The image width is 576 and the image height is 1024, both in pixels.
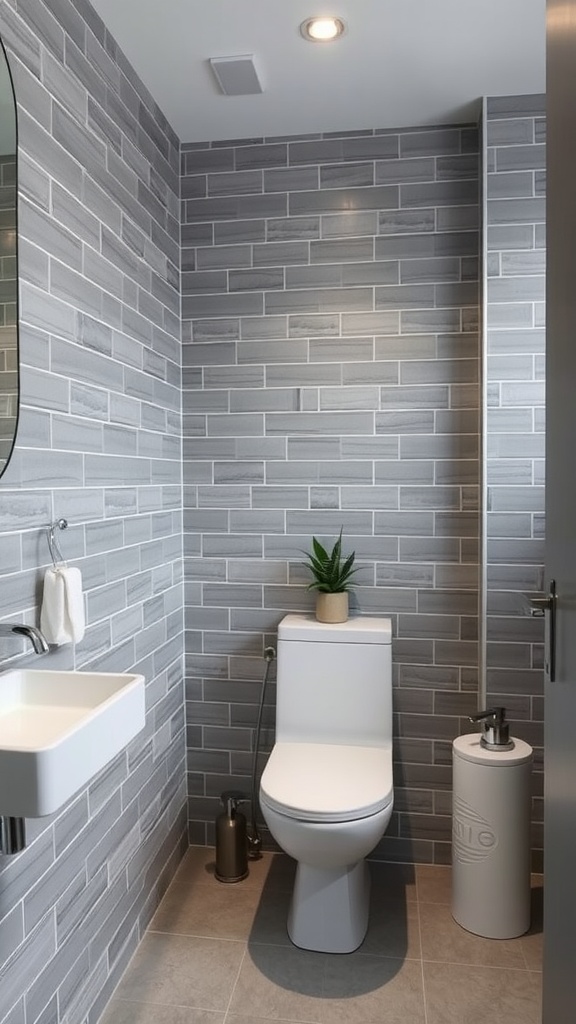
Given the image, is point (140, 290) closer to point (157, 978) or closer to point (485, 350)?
point (485, 350)

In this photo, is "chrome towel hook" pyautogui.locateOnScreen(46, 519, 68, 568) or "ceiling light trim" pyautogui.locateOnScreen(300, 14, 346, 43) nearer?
"chrome towel hook" pyautogui.locateOnScreen(46, 519, 68, 568)

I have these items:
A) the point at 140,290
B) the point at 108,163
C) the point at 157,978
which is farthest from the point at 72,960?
the point at 108,163

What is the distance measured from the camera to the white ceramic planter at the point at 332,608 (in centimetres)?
246

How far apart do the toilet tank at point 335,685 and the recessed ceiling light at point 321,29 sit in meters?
1.83

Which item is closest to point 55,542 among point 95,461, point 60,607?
point 60,607

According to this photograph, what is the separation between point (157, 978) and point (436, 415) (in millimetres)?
1990

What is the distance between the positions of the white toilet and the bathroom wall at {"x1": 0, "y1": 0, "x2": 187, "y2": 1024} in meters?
0.45

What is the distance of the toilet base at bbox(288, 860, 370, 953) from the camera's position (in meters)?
2.09

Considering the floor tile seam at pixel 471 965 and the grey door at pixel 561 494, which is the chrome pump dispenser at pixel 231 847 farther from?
the grey door at pixel 561 494

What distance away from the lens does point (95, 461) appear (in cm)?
190

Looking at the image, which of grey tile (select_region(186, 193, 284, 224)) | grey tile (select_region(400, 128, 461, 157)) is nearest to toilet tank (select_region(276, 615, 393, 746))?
grey tile (select_region(186, 193, 284, 224))

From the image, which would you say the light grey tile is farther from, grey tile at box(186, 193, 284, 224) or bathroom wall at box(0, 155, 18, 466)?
grey tile at box(186, 193, 284, 224)

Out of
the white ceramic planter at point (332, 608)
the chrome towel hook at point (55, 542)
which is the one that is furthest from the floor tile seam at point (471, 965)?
the chrome towel hook at point (55, 542)

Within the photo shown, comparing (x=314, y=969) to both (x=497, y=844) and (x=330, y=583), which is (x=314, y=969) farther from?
(x=330, y=583)
